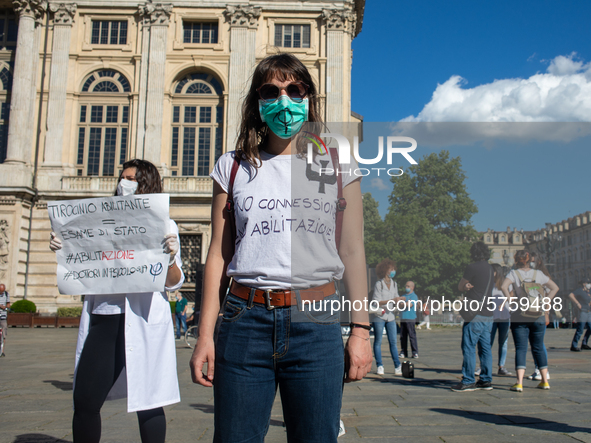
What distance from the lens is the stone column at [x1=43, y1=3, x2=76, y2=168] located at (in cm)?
2717

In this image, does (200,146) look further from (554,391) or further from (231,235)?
(231,235)

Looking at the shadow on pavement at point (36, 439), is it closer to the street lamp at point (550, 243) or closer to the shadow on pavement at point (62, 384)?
the shadow on pavement at point (62, 384)

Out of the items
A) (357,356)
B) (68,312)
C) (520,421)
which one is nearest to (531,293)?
(520,421)

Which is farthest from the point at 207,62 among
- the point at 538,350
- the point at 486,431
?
the point at 486,431

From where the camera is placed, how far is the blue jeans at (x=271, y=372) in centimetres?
207

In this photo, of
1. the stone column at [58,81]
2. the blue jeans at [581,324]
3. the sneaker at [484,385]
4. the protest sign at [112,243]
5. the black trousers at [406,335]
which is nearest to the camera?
the protest sign at [112,243]

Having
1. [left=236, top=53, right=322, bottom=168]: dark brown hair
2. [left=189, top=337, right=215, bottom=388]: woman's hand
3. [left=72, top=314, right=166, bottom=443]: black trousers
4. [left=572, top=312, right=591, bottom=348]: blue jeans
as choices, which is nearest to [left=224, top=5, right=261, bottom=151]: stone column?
[left=572, top=312, right=591, bottom=348]: blue jeans

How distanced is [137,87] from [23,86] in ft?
17.3

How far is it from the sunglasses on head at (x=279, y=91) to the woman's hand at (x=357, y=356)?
1.04 m

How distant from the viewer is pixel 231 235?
7.76 feet

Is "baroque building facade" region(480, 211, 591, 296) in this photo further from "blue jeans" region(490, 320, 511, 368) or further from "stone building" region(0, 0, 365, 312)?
"stone building" region(0, 0, 365, 312)

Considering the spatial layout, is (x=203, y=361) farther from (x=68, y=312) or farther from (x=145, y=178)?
(x=68, y=312)

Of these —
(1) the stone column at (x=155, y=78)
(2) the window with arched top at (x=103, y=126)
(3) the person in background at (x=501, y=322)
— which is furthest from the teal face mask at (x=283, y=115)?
(2) the window with arched top at (x=103, y=126)

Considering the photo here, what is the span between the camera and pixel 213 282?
2.30 m
